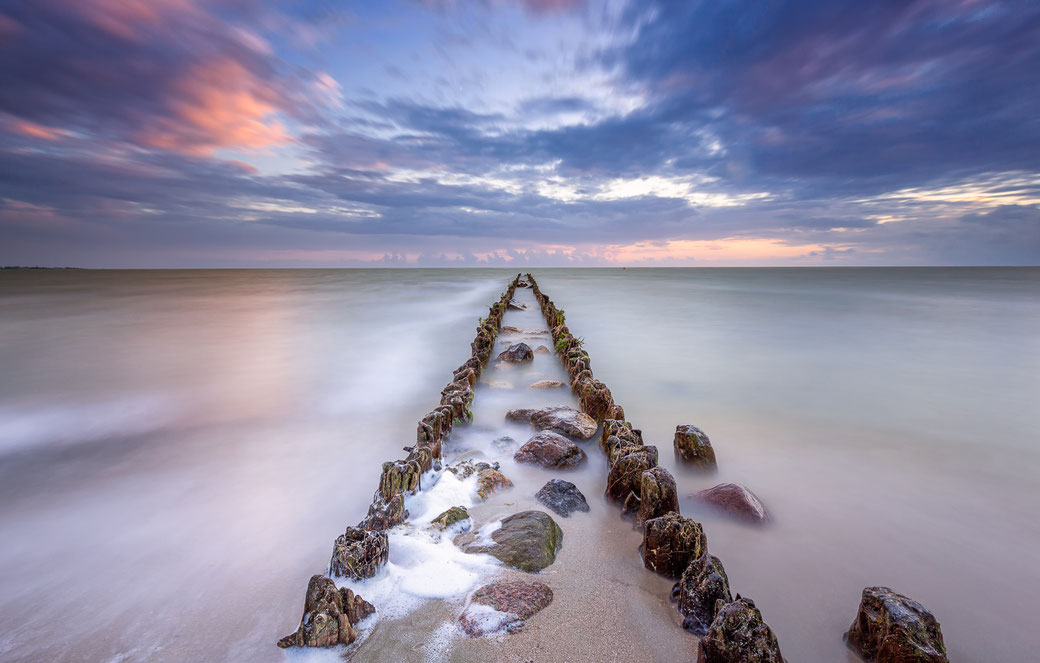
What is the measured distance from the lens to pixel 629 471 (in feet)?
11.4

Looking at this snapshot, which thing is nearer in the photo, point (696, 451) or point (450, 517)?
point (450, 517)

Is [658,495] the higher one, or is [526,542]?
[658,495]

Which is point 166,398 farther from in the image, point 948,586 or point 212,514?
point 948,586

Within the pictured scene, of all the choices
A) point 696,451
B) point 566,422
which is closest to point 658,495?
point 696,451

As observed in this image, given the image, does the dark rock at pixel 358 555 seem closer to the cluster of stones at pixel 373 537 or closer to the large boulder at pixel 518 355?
the cluster of stones at pixel 373 537

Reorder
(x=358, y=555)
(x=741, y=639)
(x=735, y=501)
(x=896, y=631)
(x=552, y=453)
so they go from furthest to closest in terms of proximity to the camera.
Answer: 1. (x=552, y=453)
2. (x=735, y=501)
3. (x=358, y=555)
4. (x=896, y=631)
5. (x=741, y=639)

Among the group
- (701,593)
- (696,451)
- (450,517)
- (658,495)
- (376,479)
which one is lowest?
(376,479)

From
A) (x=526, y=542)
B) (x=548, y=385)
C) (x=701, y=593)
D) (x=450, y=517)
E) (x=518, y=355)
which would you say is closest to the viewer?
(x=701, y=593)

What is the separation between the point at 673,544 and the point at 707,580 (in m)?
0.33

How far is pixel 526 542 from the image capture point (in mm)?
2916

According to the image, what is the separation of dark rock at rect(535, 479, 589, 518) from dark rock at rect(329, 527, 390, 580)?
4.40ft

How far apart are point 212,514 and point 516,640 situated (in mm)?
3003

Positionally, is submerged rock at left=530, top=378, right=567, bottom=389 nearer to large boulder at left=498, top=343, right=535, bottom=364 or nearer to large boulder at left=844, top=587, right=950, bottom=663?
large boulder at left=498, top=343, right=535, bottom=364

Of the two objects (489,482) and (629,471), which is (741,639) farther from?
(489,482)
